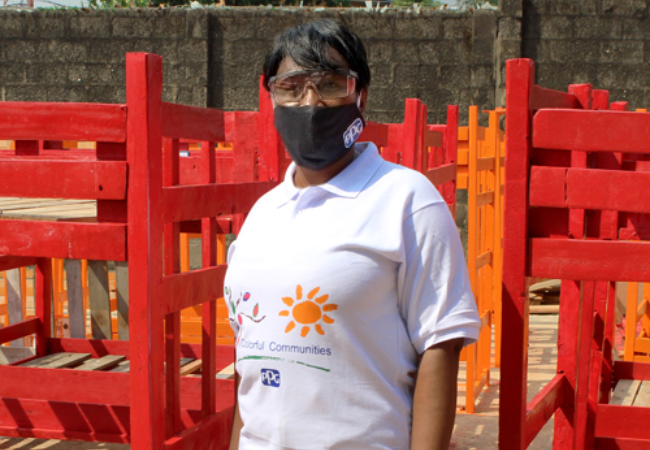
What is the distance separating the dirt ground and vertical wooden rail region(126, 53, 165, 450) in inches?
89.2

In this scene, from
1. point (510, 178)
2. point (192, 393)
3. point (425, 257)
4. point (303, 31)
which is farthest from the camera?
point (192, 393)

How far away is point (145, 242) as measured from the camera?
2.34 meters

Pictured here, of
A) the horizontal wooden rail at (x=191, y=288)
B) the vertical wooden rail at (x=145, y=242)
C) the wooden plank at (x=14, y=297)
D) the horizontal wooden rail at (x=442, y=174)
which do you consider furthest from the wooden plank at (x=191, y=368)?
the vertical wooden rail at (x=145, y=242)

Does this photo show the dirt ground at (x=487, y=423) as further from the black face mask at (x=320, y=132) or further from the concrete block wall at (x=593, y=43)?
the concrete block wall at (x=593, y=43)

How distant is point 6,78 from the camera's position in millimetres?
10086

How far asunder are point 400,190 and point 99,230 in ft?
3.48

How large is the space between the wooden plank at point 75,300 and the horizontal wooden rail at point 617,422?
10.0 ft

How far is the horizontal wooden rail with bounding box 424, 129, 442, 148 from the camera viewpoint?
452 cm

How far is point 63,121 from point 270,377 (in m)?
1.14

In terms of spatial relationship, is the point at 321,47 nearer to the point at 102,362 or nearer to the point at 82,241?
the point at 82,241

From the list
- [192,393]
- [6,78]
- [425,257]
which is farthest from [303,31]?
[6,78]

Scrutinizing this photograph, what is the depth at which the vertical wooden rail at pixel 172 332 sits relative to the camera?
2814mm

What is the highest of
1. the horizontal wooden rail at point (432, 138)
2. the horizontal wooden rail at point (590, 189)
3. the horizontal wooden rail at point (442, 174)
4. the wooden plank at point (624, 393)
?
the horizontal wooden rail at point (432, 138)

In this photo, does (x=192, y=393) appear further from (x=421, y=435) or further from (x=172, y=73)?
(x=172, y=73)
